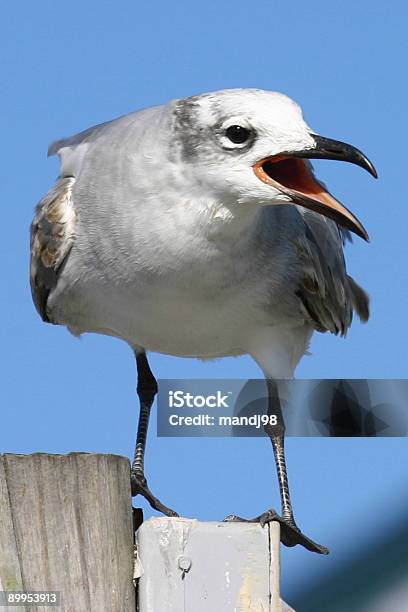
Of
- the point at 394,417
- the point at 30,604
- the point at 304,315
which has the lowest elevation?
the point at 30,604

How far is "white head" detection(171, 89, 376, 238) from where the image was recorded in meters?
6.42

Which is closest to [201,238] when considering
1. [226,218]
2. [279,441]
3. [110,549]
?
[226,218]

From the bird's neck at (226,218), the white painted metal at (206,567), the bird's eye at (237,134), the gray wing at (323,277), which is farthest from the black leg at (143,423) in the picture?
the white painted metal at (206,567)

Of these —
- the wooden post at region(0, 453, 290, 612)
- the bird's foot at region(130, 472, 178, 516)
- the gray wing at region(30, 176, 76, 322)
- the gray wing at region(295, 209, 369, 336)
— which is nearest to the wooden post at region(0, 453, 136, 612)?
the wooden post at region(0, 453, 290, 612)

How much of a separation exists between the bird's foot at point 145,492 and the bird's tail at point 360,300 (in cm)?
260

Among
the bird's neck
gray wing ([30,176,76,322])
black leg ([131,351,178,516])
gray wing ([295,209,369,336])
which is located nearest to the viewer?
the bird's neck

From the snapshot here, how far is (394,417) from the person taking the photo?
7293mm

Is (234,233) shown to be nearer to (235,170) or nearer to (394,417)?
(235,170)

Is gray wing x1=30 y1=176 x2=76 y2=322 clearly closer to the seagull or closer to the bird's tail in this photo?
the seagull

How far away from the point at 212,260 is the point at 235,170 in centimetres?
64

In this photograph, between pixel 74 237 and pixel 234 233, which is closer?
pixel 234 233

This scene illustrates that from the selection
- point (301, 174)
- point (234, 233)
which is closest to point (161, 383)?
point (234, 233)

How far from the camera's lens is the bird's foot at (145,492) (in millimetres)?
6676

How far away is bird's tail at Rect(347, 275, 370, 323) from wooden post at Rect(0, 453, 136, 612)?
525 cm
